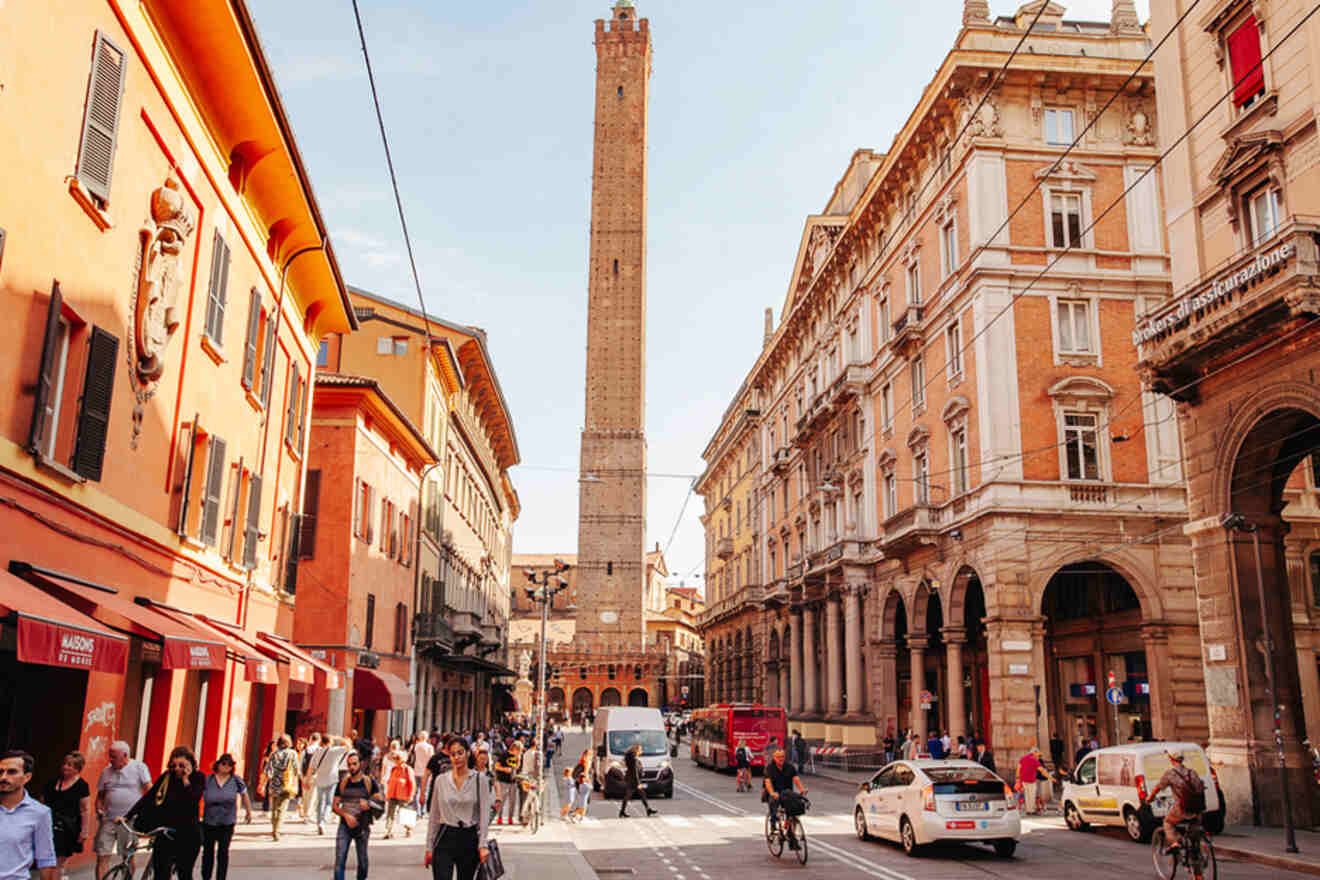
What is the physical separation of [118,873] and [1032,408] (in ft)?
91.0

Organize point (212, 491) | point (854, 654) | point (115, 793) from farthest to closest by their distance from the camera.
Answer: point (854, 654), point (212, 491), point (115, 793)

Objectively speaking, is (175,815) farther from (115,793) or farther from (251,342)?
(251,342)

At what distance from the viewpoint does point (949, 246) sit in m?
36.0

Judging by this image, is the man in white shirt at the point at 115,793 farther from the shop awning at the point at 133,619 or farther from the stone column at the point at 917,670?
the stone column at the point at 917,670

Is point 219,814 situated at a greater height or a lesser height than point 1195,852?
greater

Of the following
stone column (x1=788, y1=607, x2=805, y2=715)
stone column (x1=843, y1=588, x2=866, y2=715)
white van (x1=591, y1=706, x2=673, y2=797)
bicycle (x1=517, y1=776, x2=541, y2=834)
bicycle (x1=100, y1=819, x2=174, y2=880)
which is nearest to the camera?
bicycle (x1=100, y1=819, x2=174, y2=880)

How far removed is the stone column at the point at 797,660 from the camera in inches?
2133

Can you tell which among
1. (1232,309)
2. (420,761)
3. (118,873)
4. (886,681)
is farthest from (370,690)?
(1232,309)

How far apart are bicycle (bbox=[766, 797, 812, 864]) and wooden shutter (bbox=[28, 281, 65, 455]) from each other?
36.7 ft

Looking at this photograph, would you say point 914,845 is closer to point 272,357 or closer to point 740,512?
point 272,357

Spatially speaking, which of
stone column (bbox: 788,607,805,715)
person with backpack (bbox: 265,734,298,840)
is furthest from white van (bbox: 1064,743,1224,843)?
stone column (bbox: 788,607,805,715)

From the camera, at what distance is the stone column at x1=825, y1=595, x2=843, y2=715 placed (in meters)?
46.1

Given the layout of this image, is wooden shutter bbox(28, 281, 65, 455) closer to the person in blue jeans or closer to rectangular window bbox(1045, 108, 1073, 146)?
the person in blue jeans

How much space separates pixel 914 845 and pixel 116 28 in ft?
51.0
